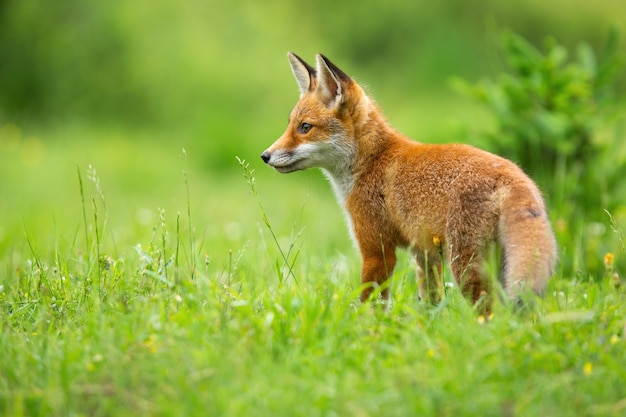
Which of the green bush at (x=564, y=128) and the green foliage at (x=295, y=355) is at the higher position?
the green bush at (x=564, y=128)

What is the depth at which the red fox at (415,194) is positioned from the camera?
4340 millimetres

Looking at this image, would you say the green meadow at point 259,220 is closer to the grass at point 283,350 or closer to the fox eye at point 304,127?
the grass at point 283,350

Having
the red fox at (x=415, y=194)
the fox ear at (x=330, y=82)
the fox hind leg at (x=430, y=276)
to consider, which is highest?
the fox ear at (x=330, y=82)

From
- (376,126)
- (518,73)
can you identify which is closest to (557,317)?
(376,126)

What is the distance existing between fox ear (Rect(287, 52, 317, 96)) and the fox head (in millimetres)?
271

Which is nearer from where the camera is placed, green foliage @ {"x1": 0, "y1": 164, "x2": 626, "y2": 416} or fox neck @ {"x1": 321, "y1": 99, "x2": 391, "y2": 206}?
green foliage @ {"x1": 0, "y1": 164, "x2": 626, "y2": 416}

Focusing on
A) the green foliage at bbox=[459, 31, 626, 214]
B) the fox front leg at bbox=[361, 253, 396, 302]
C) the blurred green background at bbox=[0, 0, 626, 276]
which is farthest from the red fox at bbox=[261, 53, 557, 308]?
the blurred green background at bbox=[0, 0, 626, 276]

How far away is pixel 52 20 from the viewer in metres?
14.1

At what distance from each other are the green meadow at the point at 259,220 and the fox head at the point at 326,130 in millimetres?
567

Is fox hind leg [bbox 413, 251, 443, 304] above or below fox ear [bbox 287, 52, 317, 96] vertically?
below

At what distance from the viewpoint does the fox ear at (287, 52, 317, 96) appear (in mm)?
6156

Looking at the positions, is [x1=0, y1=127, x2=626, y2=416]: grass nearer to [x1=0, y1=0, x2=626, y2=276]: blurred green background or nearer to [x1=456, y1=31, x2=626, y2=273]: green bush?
[x1=456, y1=31, x2=626, y2=273]: green bush

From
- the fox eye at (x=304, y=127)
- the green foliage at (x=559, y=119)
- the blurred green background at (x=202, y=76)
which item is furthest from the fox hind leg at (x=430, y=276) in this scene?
the blurred green background at (x=202, y=76)

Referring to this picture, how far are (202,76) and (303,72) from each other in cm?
820
